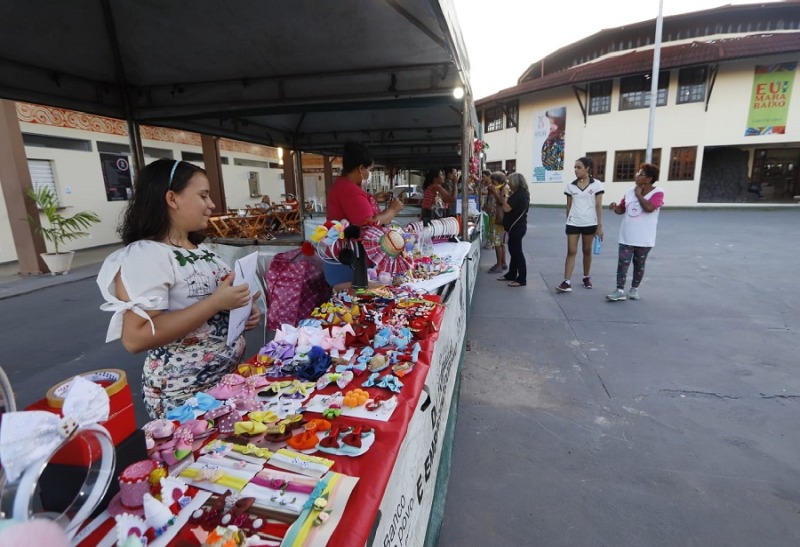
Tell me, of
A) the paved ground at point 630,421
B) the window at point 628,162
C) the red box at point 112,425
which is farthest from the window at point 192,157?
the window at point 628,162

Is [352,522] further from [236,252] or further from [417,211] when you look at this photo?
[417,211]

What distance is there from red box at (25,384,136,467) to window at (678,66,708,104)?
23346mm

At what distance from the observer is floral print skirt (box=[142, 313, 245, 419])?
5.46 ft

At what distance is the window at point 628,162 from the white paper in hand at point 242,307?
70.4ft

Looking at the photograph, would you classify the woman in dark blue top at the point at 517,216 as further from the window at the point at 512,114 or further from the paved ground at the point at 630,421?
the window at the point at 512,114

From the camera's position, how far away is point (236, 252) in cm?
508

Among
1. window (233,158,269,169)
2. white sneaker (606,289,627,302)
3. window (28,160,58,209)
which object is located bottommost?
white sneaker (606,289,627,302)

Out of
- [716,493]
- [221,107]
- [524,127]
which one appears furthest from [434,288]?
[524,127]

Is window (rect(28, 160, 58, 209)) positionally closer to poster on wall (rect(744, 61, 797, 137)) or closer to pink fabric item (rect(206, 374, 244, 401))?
pink fabric item (rect(206, 374, 244, 401))

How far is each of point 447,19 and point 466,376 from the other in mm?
2754

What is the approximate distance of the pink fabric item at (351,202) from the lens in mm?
2904

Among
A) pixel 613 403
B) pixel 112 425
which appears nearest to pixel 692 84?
pixel 613 403

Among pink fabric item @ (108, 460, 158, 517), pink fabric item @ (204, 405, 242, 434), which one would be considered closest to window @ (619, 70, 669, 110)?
pink fabric item @ (204, 405, 242, 434)

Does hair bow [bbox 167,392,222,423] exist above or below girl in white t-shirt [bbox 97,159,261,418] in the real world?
below
